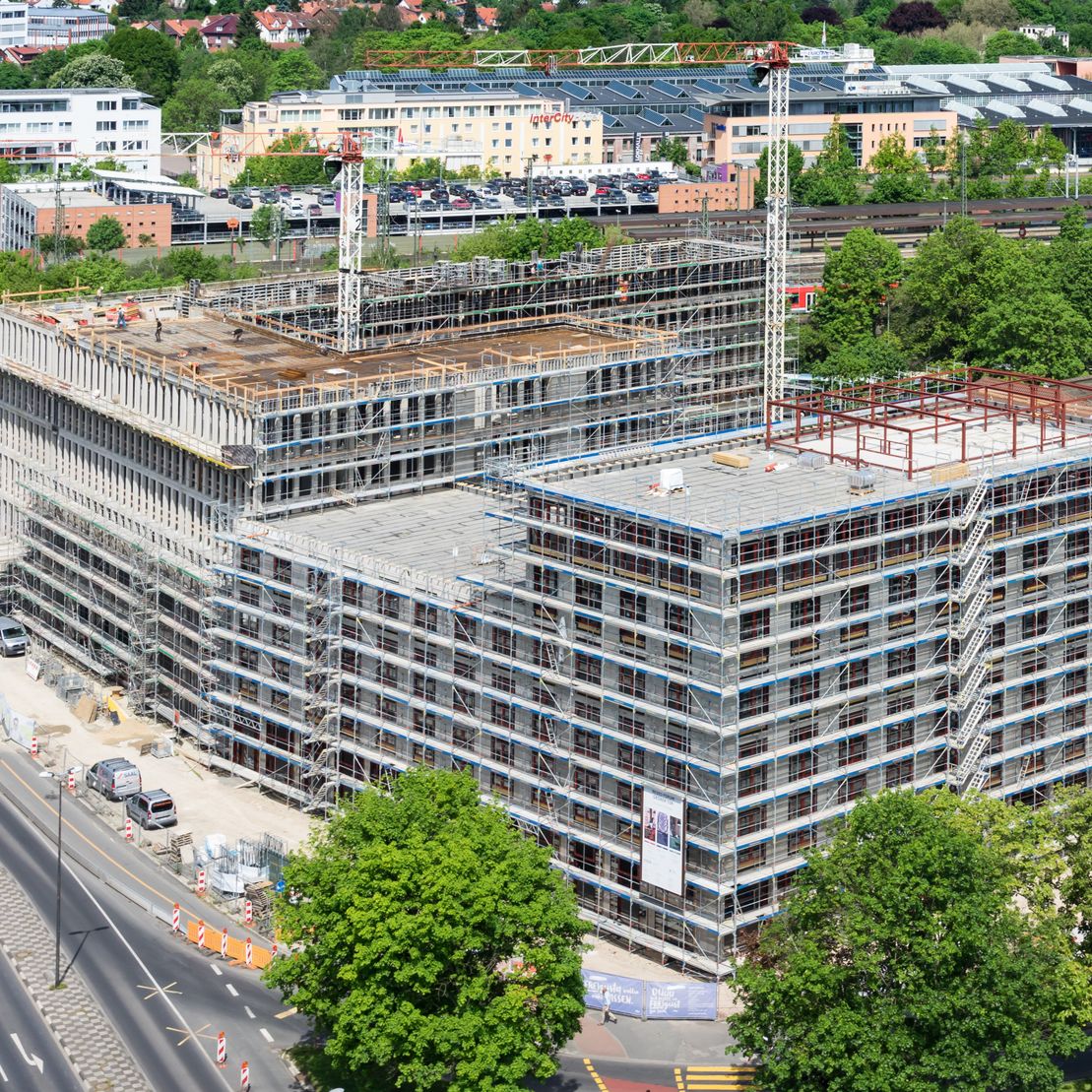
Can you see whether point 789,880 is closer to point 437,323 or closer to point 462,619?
point 462,619

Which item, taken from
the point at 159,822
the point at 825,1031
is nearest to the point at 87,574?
the point at 159,822

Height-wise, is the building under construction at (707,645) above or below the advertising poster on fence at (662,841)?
above

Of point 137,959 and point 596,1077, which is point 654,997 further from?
point 137,959

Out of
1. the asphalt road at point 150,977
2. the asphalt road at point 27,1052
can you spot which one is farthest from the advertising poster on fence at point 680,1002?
the asphalt road at point 27,1052

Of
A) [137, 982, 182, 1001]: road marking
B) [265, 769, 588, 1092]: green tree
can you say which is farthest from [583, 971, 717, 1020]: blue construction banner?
[137, 982, 182, 1001]: road marking

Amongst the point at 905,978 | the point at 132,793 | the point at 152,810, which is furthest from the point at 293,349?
the point at 905,978

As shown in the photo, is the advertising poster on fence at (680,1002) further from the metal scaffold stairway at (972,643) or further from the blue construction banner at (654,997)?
the metal scaffold stairway at (972,643)
